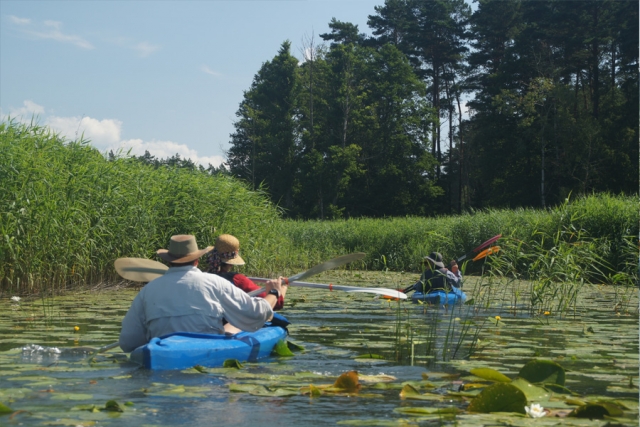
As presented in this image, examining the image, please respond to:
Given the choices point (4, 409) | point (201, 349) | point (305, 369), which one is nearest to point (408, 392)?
point (305, 369)

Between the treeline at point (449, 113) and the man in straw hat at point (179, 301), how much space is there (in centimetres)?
2807

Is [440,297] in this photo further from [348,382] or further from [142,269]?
[348,382]

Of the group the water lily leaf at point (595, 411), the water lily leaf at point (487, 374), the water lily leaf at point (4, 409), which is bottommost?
the water lily leaf at point (4, 409)

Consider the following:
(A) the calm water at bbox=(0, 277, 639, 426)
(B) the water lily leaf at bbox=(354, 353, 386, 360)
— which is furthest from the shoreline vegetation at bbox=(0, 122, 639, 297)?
(B) the water lily leaf at bbox=(354, 353, 386, 360)

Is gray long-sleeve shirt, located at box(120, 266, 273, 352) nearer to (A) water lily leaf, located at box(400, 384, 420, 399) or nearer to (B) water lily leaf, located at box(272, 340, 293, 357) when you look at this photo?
(B) water lily leaf, located at box(272, 340, 293, 357)

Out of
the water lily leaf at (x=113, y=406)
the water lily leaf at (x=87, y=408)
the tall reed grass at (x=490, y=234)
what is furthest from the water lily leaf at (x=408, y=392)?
the tall reed grass at (x=490, y=234)

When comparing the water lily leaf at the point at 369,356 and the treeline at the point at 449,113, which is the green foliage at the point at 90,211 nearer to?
the water lily leaf at the point at 369,356

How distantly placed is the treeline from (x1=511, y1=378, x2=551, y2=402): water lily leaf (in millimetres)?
28698

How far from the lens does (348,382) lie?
172 inches

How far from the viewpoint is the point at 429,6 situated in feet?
139

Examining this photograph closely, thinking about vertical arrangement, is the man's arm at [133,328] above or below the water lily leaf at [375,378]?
above

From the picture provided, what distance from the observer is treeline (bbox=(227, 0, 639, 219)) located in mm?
32812

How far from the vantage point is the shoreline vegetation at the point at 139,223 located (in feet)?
30.2

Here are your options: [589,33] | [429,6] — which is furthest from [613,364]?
[429,6]
